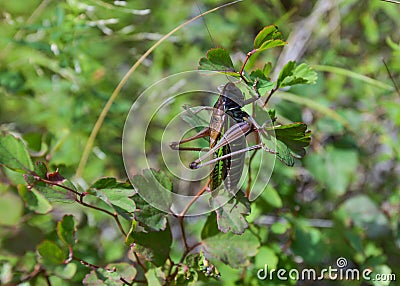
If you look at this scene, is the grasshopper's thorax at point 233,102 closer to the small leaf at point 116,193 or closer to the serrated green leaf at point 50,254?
the small leaf at point 116,193

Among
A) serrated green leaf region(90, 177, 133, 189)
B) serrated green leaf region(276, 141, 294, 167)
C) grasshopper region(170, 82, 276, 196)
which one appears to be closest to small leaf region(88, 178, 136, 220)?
serrated green leaf region(90, 177, 133, 189)

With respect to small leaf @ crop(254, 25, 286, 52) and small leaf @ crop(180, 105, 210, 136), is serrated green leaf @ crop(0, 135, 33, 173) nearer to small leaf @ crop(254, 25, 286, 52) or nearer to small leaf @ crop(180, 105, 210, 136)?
small leaf @ crop(180, 105, 210, 136)

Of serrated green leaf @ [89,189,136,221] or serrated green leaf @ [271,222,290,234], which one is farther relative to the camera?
serrated green leaf @ [271,222,290,234]

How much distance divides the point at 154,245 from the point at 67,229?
155 mm

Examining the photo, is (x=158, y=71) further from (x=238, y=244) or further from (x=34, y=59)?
(x=238, y=244)

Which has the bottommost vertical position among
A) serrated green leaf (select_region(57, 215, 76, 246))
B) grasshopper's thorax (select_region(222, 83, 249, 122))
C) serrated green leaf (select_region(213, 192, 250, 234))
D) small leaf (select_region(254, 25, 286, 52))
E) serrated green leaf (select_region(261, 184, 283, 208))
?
serrated green leaf (select_region(261, 184, 283, 208))

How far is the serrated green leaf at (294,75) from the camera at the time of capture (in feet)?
2.19

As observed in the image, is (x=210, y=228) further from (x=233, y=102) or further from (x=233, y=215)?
(x=233, y=102)

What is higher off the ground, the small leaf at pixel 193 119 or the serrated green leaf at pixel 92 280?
the small leaf at pixel 193 119

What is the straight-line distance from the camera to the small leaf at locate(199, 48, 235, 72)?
61 centimetres

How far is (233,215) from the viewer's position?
0.64 m

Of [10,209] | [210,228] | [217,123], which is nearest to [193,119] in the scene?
[217,123]

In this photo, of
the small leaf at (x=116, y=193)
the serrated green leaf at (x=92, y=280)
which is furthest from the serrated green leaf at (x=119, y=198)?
the serrated green leaf at (x=92, y=280)

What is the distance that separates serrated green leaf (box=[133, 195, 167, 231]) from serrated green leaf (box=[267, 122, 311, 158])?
0.64 feet
